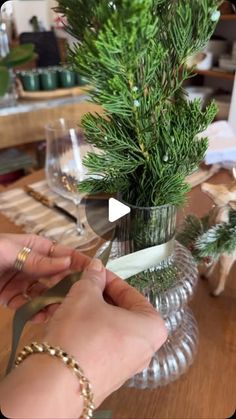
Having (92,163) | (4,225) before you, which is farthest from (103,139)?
(4,225)

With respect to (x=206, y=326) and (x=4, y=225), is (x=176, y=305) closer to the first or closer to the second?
(x=206, y=326)

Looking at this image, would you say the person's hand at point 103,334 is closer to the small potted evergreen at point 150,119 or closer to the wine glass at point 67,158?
the small potted evergreen at point 150,119

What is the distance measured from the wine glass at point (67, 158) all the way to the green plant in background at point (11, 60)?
0.56 meters

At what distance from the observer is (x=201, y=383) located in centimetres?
43

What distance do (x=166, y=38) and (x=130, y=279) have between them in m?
0.26

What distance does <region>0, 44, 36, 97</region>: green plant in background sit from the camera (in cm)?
124

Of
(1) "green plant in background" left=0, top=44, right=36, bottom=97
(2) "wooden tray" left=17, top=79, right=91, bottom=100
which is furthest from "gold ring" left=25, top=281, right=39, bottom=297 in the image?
(2) "wooden tray" left=17, top=79, right=91, bottom=100

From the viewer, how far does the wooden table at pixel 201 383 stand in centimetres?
41

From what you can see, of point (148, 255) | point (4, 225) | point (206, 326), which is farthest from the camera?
point (4, 225)

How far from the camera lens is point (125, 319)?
319 millimetres

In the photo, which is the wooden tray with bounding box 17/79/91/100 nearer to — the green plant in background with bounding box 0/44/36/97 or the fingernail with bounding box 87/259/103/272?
the green plant in background with bounding box 0/44/36/97

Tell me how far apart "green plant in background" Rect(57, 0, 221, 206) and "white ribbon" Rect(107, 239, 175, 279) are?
54 mm

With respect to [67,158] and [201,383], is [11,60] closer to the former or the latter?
[67,158]
